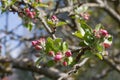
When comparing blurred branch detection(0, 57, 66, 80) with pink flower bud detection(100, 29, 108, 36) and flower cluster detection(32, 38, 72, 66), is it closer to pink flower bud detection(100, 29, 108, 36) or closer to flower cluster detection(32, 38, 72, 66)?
flower cluster detection(32, 38, 72, 66)

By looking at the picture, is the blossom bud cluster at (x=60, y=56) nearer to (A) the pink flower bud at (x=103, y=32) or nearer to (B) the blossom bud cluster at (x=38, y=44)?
(B) the blossom bud cluster at (x=38, y=44)

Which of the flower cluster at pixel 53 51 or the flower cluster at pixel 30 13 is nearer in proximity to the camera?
the flower cluster at pixel 53 51

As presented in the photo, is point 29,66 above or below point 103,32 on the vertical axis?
below

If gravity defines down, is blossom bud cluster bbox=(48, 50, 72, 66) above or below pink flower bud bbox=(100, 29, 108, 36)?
below

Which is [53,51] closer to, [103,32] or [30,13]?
[103,32]

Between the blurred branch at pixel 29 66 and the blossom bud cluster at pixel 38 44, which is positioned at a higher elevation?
the blossom bud cluster at pixel 38 44

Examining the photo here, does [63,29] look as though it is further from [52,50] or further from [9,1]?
[52,50]

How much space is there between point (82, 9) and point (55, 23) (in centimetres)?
56

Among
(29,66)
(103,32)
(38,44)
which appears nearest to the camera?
(103,32)

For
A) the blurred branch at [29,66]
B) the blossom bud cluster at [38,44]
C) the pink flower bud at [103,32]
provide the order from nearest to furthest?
the pink flower bud at [103,32]
the blossom bud cluster at [38,44]
the blurred branch at [29,66]

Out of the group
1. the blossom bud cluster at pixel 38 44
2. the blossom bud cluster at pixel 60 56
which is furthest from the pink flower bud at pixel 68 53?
→ the blossom bud cluster at pixel 38 44

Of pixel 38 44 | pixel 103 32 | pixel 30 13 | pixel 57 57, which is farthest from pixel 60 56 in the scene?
pixel 30 13

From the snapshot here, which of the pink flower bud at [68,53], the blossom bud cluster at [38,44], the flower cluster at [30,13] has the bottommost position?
the pink flower bud at [68,53]

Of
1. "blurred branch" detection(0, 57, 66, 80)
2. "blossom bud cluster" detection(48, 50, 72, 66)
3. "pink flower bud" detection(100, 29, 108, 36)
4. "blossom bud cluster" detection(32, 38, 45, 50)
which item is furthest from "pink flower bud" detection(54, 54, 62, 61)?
"blurred branch" detection(0, 57, 66, 80)
